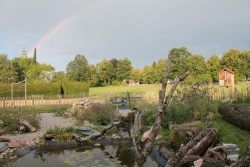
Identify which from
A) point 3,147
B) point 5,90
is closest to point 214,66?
point 5,90

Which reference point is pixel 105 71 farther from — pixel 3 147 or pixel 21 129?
pixel 3 147

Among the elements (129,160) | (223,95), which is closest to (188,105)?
(129,160)

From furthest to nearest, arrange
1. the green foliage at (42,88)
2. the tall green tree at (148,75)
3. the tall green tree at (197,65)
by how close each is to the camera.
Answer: the tall green tree at (148,75) < the tall green tree at (197,65) < the green foliage at (42,88)

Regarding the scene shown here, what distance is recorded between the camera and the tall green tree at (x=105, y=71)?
258 feet

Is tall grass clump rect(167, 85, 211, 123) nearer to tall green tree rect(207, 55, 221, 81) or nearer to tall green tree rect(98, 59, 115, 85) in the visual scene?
tall green tree rect(207, 55, 221, 81)

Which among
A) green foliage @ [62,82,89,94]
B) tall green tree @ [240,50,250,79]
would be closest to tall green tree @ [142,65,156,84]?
tall green tree @ [240,50,250,79]

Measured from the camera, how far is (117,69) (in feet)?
272

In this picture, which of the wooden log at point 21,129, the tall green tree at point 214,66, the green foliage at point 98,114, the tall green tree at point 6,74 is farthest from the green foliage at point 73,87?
the tall green tree at point 214,66

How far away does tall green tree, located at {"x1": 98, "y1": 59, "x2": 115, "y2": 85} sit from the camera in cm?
7850

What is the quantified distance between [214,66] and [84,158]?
62598 millimetres

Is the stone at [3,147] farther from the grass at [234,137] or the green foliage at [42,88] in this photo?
the green foliage at [42,88]

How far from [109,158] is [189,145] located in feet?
9.61

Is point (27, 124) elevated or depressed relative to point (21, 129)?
elevated

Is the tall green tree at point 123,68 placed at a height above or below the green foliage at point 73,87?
above
